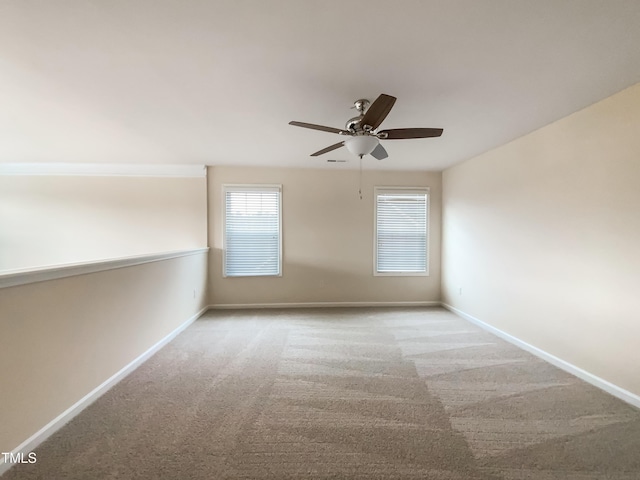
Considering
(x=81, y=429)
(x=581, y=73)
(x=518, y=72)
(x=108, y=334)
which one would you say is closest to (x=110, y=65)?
(x=108, y=334)

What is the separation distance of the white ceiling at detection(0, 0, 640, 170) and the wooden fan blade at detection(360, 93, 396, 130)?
0.27m

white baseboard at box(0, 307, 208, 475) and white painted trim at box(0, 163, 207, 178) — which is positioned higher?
white painted trim at box(0, 163, 207, 178)

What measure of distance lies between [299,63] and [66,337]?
2.43 m

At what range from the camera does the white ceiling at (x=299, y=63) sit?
1350 mm

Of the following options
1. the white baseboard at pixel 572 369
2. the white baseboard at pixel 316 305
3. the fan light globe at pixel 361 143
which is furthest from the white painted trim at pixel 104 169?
the white baseboard at pixel 572 369

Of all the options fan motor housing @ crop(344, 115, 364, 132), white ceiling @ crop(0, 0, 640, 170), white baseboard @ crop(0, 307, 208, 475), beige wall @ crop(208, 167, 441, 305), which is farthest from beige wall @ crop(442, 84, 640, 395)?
white baseboard @ crop(0, 307, 208, 475)

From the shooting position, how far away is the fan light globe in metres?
2.14

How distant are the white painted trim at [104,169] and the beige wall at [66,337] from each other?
2058 mm

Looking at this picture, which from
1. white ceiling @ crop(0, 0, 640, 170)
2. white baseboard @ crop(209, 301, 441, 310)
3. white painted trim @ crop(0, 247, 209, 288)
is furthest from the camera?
white baseboard @ crop(209, 301, 441, 310)

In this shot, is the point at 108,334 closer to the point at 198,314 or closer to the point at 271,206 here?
the point at 198,314

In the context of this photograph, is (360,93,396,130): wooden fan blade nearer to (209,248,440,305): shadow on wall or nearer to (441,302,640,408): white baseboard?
(441,302,640,408): white baseboard

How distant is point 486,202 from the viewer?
3543 millimetres

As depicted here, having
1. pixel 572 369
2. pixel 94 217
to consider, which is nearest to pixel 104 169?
pixel 94 217

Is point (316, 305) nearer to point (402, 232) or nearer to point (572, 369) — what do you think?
point (402, 232)
